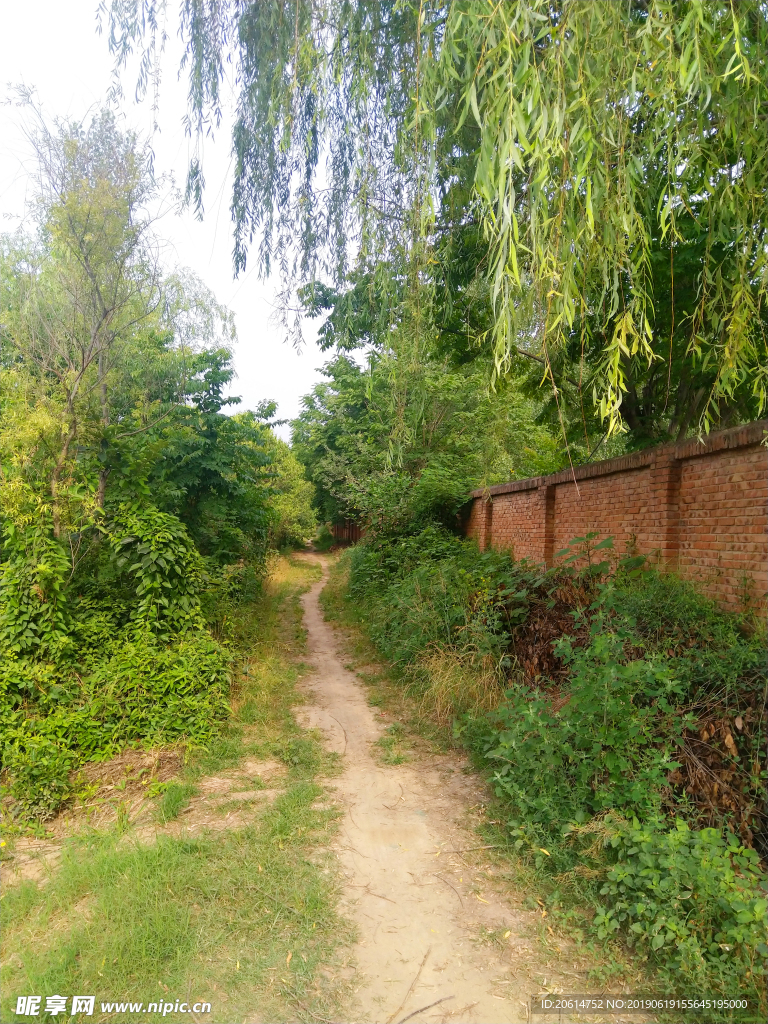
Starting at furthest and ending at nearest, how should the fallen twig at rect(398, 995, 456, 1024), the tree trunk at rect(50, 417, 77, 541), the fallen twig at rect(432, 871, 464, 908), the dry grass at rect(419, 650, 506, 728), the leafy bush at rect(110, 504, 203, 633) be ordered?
the leafy bush at rect(110, 504, 203, 633) < the tree trunk at rect(50, 417, 77, 541) < the dry grass at rect(419, 650, 506, 728) < the fallen twig at rect(432, 871, 464, 908) < the fallen twig at rect(398, 995, 456, 1024)

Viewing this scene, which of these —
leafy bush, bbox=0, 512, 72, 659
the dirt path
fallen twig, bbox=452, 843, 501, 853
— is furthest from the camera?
leafy bush, bbox=0, 512, 72, 659

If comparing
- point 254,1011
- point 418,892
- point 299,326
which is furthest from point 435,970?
point 299,326

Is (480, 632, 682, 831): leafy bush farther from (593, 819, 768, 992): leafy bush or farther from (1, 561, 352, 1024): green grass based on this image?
(1, 561, 352, 1024): green grass

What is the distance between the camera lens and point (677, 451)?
16.1ft

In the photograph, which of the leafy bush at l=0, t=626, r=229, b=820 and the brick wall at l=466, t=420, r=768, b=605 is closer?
the brick wall at l=466, t=420, r=768, b=605

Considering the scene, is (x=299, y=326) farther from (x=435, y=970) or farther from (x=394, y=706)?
(x=435, y=970)

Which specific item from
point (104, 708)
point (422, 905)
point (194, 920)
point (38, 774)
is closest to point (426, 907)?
point (422, 905)

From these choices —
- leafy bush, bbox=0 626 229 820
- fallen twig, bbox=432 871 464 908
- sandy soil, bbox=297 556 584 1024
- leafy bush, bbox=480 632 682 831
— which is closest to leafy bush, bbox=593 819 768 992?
leafy bush, bbox=480 632 682 831

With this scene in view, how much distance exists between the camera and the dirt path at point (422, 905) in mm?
2551

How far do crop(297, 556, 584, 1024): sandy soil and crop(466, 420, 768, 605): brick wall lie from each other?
238 centimetres

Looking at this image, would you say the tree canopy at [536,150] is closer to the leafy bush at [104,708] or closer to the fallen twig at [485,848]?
the fallen twig at [485,848]

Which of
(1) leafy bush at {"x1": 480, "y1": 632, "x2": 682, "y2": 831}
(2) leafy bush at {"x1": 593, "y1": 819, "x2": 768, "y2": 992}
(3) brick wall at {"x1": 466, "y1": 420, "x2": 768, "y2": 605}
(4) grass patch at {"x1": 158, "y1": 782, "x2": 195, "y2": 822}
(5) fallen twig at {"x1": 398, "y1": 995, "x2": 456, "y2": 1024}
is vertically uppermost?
(3) brick wall at {"x1": 466, "y1": 420, "x2": 768, "y2": 605}

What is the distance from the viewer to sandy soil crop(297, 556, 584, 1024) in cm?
255

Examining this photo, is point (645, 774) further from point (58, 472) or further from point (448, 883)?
point (58, 472)
